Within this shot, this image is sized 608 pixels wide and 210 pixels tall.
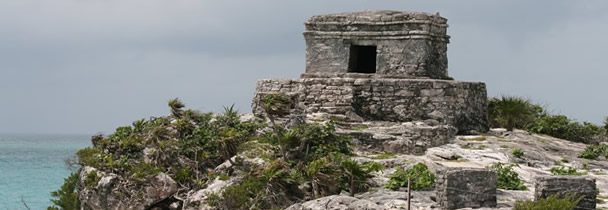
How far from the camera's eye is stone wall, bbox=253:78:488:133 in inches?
704

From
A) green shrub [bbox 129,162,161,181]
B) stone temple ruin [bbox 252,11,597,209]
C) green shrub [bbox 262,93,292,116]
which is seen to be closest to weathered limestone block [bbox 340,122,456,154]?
stone temple ruin [bbox 252,11,597,209]

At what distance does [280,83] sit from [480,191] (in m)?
7.00

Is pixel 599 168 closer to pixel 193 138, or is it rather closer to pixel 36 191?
pixel 193 138

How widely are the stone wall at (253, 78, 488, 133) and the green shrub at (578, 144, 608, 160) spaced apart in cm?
225

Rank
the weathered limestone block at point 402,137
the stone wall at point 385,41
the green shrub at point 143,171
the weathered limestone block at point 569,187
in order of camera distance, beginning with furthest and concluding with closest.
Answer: the stone wall at point 385,41, the weathered limestone block at point 402,137, the green shrub at point 143,171, the weathered limestone block at point 569,187

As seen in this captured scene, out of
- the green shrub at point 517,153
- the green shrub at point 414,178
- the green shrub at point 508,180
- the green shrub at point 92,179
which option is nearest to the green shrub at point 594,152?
the green shrub at point 517,153

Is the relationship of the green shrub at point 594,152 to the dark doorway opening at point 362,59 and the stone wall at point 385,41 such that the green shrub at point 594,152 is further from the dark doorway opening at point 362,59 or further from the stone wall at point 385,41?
the dark doorway opening at point 362,59

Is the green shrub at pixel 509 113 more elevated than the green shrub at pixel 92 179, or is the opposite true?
the green shrub at pixel 509 113

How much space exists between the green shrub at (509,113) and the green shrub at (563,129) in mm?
256

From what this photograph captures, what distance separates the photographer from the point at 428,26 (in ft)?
62.0

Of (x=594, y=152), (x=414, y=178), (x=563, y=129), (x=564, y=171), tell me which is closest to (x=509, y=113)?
(x=563, y=129)

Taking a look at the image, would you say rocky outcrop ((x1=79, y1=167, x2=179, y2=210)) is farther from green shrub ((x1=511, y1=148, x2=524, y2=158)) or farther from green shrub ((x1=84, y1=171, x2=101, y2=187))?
green shrub ((x1=511, y1=148, x2=524, y2=158))

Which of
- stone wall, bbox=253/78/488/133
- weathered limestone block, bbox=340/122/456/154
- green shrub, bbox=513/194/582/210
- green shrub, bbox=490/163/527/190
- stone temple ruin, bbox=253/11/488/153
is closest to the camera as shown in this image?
green shrub, bbox=513/194/582/210

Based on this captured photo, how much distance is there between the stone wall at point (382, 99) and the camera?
58.6 ft
